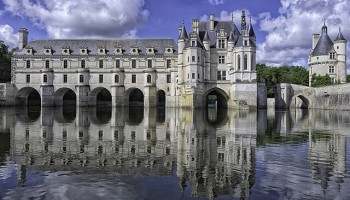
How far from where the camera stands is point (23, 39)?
201ft

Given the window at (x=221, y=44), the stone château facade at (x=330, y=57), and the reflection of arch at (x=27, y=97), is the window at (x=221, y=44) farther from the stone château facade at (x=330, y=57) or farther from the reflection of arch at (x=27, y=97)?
the reflection of arch at (x=27, y=97)

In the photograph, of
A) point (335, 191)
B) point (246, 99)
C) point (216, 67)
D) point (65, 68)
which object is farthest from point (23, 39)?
point (335, 191)

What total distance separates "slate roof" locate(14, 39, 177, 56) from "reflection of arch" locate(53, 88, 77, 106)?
6.83m

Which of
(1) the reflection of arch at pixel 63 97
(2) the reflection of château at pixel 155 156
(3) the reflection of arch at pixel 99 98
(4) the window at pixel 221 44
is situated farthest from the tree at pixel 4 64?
(2) the reflection of château at pixel 155 156

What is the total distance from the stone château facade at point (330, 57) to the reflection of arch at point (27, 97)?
5404cm

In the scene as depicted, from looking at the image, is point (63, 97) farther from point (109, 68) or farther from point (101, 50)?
point (101, 50)

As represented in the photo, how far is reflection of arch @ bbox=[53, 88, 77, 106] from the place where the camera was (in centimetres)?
5881

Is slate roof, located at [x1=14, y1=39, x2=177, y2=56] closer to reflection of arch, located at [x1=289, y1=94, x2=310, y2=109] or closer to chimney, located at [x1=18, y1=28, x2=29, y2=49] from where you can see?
chimney, located at [x1=18, y1=28, x2=29, y2=49]

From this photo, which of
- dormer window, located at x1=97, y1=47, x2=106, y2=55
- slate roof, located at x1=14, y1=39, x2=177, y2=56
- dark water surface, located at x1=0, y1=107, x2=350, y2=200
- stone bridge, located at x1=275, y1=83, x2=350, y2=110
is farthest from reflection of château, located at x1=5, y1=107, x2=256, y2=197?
slate roof, located at x1=14, y1=39, x2=177, y2=56

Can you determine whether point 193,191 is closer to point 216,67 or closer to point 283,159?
point 283,159

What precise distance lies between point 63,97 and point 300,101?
44.9 metres

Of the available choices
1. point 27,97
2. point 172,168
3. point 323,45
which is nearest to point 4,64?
point 27,97

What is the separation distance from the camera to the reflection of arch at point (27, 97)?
59056 mm

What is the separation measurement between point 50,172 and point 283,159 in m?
7.82
